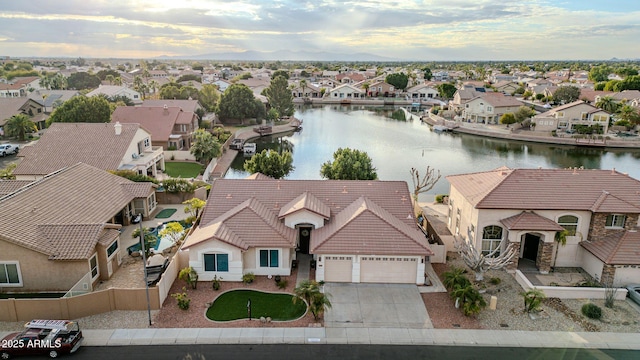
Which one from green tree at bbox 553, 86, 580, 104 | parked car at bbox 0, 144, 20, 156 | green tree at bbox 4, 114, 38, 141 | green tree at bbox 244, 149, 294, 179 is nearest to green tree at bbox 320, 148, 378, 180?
green tree at bbox 244, 149, 294, 179

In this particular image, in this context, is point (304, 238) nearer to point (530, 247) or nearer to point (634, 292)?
point (530, 247)

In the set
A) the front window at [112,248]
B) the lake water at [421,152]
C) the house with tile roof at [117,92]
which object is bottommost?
the lake water at [421,152]

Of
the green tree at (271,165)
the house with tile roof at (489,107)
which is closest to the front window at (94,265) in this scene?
the green tree at (271,165)

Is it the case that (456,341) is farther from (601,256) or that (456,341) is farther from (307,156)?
(307,156)

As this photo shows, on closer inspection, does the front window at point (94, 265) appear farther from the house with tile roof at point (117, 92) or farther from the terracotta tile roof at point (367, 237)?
the house with tile roof at point (117, 92)

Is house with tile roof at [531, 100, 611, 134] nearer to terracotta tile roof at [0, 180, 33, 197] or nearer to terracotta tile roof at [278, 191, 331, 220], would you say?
terracotta tile roof at [278, 191, 331, 220]
